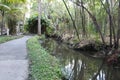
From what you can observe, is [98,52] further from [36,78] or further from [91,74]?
[36,78]

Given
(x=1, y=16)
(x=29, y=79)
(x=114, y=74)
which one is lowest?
(x=114, y=74)

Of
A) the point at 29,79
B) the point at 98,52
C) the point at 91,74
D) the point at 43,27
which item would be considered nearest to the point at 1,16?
the point at 43,27

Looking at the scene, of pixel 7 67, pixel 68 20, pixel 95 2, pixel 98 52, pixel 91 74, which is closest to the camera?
pixel 7 67

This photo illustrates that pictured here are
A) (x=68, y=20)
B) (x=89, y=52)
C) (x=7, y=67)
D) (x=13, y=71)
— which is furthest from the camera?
(x=68, y=20)

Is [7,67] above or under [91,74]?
above

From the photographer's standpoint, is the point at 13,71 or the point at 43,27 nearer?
the point at 13,71

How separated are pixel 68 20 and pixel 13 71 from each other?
27529mm

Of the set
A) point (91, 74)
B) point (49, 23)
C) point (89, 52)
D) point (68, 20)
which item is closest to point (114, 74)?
point (91, 74)

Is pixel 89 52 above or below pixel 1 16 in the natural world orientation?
below

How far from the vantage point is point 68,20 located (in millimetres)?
35125

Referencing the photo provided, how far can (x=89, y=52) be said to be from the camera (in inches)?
742

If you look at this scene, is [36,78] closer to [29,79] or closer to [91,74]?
[29,79]

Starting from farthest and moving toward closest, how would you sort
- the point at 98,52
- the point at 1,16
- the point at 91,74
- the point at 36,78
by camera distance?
the point at 1,16
the point at 98,52
the point at 91,74
the point at 36,78

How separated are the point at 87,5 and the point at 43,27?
636 inches
